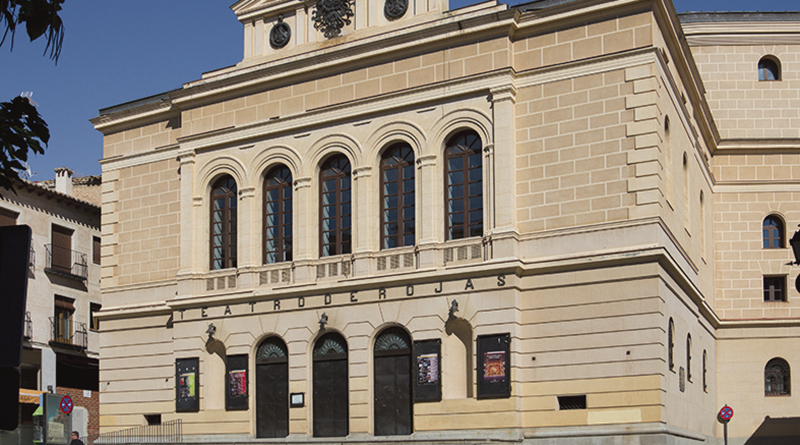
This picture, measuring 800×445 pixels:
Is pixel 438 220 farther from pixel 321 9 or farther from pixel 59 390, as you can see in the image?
pixel 59 390

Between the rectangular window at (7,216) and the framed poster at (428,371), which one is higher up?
the rectangular window at (7,216)

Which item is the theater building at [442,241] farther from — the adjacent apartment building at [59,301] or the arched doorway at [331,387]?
the adjacent apartment building at [59,301]

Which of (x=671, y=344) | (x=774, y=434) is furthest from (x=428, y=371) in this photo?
(x=774, y=434)

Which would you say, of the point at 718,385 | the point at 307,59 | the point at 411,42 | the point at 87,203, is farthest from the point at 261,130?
the point at 718,385

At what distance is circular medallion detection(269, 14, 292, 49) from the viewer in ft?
104

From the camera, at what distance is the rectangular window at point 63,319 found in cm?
4103

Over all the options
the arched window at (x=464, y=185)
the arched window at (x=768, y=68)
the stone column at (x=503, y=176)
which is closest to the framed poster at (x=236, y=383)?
the arched window at (x=464, y=185)

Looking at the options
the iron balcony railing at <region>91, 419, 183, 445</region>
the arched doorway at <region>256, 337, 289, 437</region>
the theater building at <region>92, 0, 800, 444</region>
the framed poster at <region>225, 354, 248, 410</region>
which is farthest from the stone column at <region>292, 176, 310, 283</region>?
the iron balcony railing at <region>91, 419, 183, 445</region>

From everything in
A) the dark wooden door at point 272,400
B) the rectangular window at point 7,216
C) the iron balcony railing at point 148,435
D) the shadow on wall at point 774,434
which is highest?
the rectangular window at point 7,216

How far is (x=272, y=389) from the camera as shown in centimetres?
2975

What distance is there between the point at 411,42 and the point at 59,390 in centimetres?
2229

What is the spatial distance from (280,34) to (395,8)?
4.19m

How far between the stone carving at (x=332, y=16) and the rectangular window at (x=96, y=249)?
732 inches

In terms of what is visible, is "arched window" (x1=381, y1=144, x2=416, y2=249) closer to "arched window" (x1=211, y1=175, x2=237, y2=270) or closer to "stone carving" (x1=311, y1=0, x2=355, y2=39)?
"stone carving" (x1=311, y1=0, x2=355, y2=39)
